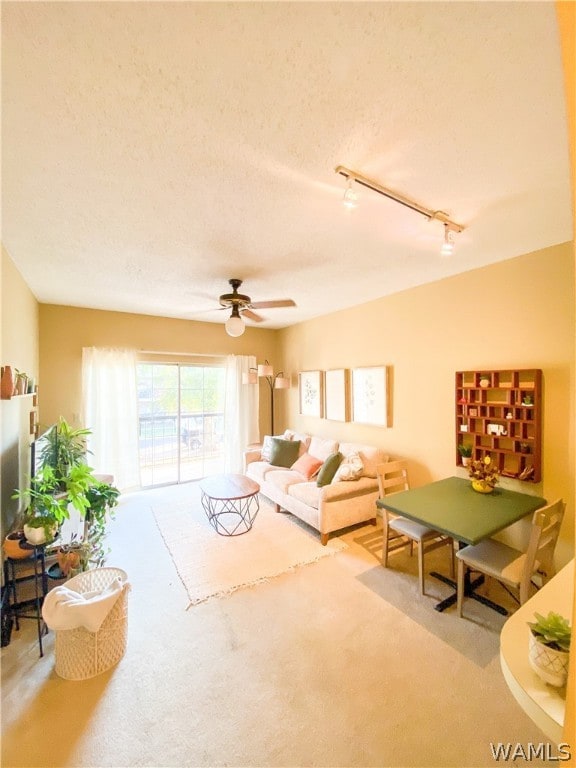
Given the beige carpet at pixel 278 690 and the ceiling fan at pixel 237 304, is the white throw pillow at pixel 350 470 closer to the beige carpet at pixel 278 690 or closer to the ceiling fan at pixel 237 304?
the beige carpet at pixel 278 690

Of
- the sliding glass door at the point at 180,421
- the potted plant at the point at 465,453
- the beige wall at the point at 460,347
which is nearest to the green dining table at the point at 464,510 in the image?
the potted plant at the point at 465,453

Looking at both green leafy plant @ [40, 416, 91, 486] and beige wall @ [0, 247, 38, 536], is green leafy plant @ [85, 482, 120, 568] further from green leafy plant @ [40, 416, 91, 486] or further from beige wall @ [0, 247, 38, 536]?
beige wall @ [0, 247, 38, 536]

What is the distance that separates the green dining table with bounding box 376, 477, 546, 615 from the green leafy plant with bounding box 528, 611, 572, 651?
→ 3.48 ft

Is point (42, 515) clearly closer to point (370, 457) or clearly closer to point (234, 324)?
point (234, 324)

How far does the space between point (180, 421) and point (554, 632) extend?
4.97 meters

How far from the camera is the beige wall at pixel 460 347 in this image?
239 centimetres

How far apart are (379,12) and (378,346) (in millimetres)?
3225

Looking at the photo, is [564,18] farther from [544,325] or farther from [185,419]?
[185,419]

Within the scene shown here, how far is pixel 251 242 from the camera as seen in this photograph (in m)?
2.33

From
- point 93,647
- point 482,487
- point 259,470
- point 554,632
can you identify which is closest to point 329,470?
point 259,470

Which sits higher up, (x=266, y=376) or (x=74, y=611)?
(x=266, y=376)

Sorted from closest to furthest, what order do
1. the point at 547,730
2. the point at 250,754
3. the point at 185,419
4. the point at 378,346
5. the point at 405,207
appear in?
the point at 547,730, the point at 250,754, the point at 405,207, the point at 378,346, the point at 185,419

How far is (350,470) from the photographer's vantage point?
3.48 m

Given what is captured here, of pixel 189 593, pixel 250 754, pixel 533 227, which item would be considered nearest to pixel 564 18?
pixel 533 227
